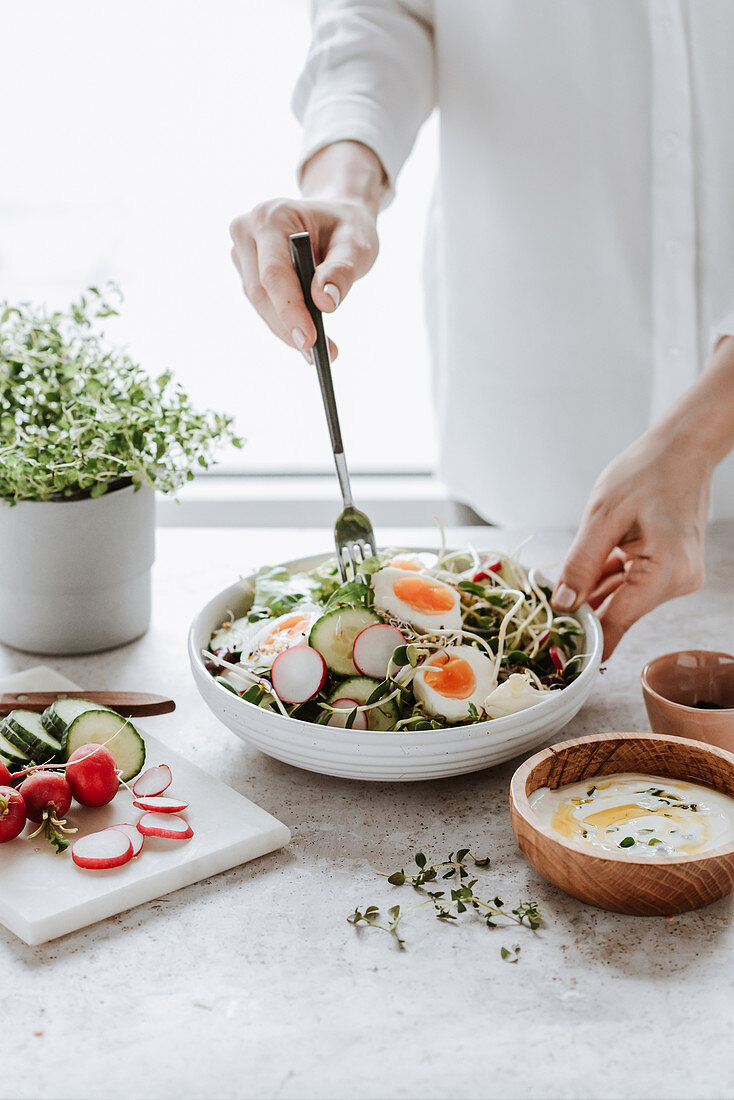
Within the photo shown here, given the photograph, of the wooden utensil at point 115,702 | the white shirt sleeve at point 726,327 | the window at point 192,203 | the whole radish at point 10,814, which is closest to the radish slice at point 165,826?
the whole radish at point 10,814

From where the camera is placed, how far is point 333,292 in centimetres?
117

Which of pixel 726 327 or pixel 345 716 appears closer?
pixel 345 716

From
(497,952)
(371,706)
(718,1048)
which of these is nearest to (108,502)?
(371,706)

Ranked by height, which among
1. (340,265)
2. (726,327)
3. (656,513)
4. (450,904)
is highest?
(340,265)

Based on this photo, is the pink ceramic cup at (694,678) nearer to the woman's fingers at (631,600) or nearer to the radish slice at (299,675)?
the woman's fingers at (631,600)

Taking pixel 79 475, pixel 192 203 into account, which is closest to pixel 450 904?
pixel 79 475

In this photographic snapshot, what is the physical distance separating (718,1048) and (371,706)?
1.38 ft

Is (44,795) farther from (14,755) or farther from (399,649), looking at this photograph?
(399,649)

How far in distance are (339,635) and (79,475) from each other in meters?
0.41

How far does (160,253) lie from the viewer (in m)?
3.60

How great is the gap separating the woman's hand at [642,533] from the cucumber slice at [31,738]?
61 cm

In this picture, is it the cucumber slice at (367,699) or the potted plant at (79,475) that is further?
the potted plant at (79,475)

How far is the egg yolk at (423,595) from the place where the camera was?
3.57 ft

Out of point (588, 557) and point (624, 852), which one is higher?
point (588, 557)
